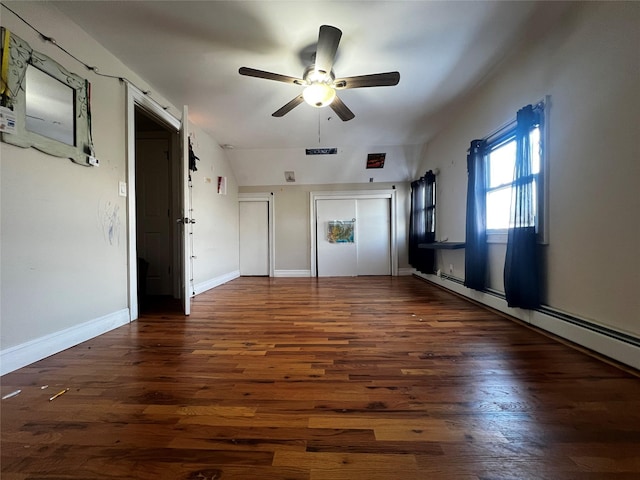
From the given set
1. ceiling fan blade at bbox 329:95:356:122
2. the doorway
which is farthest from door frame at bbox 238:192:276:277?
ceiling fan blade at bbox 329:95:356:122

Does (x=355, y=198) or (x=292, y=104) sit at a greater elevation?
(x=292, y=104)

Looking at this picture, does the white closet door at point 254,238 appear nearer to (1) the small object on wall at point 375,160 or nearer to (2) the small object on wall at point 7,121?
(1) the small object on wall at point 375,160

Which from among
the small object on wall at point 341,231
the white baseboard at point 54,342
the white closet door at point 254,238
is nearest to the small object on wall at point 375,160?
the small object on wall at point 341,231

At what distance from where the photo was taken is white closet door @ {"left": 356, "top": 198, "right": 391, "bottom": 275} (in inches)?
214

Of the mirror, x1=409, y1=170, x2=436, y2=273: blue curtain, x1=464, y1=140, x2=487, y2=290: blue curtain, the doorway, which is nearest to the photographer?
the mirror

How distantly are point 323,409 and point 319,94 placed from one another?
2.40 metres

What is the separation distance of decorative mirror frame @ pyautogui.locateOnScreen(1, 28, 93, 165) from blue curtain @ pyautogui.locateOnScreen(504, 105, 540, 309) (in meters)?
3.63

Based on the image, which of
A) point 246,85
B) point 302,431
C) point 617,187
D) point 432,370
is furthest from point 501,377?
point 246,85

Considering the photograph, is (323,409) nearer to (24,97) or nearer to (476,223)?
(24,97)

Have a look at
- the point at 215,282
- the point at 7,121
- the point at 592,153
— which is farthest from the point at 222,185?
the point at 592,153

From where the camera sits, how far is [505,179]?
271cm

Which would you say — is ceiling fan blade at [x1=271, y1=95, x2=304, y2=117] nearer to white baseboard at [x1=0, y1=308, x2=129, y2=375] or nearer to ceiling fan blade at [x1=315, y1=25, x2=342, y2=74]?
ceiling fan blade at [x1=315, y1=25, x2=342, y2=74]

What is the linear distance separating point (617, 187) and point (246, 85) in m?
3.18

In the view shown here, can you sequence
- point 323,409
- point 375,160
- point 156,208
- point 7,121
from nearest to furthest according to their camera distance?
point 323,409 → point 7,121 → point 156,208 → point 375,160
